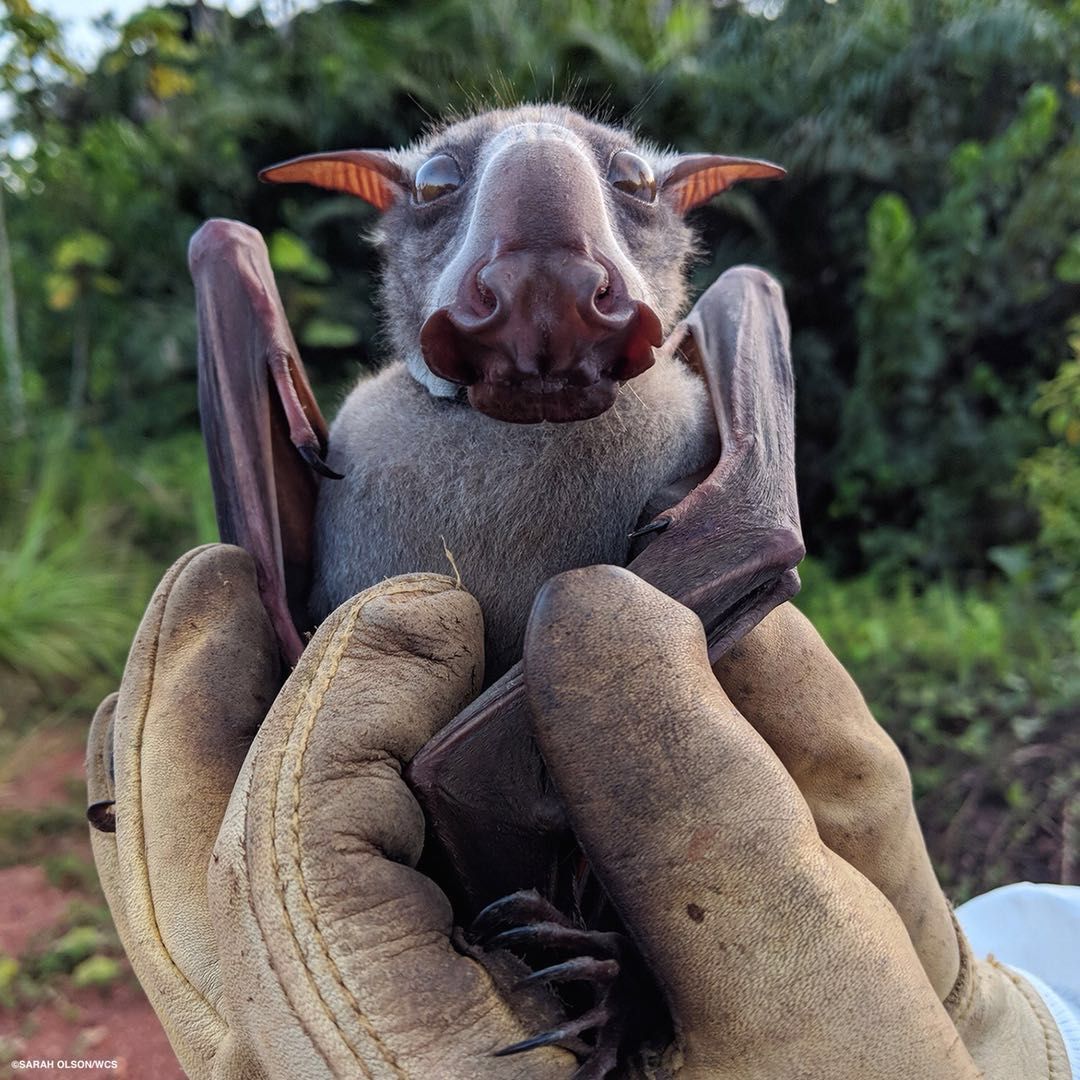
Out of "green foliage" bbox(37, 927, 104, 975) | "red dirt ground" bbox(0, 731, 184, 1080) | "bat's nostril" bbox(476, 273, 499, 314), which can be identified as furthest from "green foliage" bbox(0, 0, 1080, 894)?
"bat's nostril" bbox(476, 273, 499, 314)

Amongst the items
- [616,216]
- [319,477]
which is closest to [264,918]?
[319,477]

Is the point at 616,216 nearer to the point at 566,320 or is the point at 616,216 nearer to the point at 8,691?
the point at 566,320

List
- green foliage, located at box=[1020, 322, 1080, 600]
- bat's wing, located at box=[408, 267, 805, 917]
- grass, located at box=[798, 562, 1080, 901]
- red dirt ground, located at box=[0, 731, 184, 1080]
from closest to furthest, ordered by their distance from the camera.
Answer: bat's wing, located at box=[408, 267, 805, 917], red dirt ground, located at box=[0, 731, 184, 1080], grass, located at box=[798, 562, 1080, 901], green foliage, located at box=[1020, 322, 1080, 600]

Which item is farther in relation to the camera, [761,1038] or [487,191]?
[487,191]

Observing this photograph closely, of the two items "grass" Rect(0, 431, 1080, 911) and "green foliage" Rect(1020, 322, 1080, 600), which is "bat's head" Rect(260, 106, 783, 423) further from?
"green foliage" Rect(1020, 322, 1080, 600)

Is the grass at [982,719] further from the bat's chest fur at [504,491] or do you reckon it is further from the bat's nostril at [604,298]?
the bat's nostril at [604,298]

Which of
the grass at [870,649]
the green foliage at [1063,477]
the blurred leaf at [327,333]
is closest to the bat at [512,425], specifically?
the grass at [870,649]

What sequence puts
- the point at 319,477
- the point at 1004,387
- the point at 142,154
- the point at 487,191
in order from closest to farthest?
1. the point at 487,191
2. the point at 319,477
3. the point at 1004,387
4. the point at 142,154
